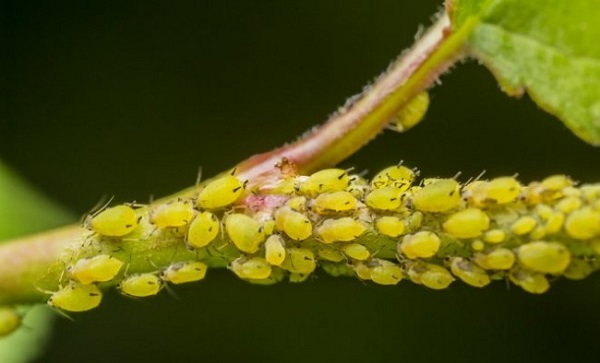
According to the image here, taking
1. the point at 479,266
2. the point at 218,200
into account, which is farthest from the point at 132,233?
the point at 479,266

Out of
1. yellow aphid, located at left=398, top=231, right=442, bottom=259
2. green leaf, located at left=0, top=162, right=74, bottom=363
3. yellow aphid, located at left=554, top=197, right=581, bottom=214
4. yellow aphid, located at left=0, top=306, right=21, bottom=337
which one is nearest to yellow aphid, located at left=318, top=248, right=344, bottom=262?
yellow aphid, located at left=398, top=231, right=442, bottom=259

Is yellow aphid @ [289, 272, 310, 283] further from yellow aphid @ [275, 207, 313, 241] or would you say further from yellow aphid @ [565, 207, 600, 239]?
yellow aphid @ [565, 207, 600, 239]

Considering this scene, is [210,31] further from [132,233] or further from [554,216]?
[554,216]

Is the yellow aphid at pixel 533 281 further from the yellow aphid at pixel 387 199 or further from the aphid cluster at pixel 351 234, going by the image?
the yellow aphid at pixel 387 199

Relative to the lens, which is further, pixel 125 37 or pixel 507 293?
pixel 125 37

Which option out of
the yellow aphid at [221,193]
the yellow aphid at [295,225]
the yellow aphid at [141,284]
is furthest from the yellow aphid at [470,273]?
the yellow aphid at [141,284]
